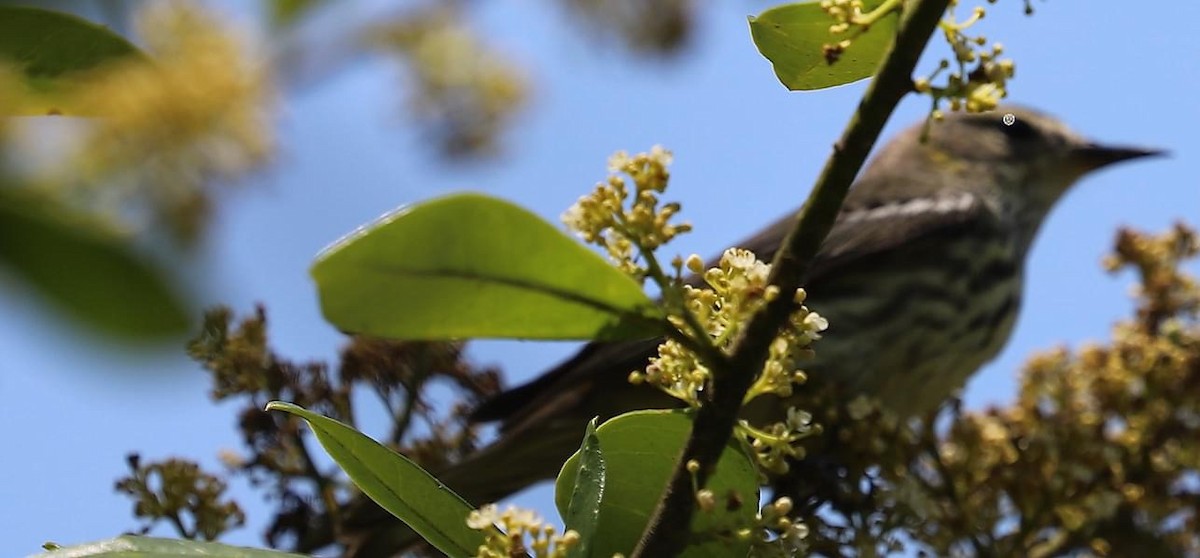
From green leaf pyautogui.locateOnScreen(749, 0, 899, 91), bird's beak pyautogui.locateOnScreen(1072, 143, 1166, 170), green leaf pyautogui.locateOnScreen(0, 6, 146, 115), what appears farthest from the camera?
bird's beak pyautogui.locateOnScreen(1072, 143, 1166, 170)

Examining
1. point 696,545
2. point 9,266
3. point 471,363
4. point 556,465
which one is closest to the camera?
point 9,266

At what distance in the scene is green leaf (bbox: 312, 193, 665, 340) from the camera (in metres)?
1.07

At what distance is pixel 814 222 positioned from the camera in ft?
3.77

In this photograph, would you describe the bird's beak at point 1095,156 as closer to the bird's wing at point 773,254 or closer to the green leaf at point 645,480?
Result: the bird's wing at point 773,254

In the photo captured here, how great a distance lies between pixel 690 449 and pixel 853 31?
1.25 feet

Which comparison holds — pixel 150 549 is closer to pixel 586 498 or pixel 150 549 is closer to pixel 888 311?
pixel 586 498

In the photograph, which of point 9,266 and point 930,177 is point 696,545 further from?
point 930,177

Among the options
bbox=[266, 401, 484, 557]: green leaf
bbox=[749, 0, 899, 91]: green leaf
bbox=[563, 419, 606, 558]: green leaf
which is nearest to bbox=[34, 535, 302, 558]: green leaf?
bbox=[266, 401, 484, 557]: green leaf

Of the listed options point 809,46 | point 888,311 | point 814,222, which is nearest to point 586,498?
point 814,222

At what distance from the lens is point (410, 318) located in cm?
115

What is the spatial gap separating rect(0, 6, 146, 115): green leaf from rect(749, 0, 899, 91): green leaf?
1.79 feet

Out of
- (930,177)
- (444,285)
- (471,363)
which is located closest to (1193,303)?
(471,363)

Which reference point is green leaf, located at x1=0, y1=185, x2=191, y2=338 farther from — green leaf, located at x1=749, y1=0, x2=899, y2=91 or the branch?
green leaf, located at x1=749, y1=0, x2=899, y2=91

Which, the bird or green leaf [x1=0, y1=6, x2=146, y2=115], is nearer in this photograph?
green leaf [x1=0, y1=6, x2=146, y2=115]
